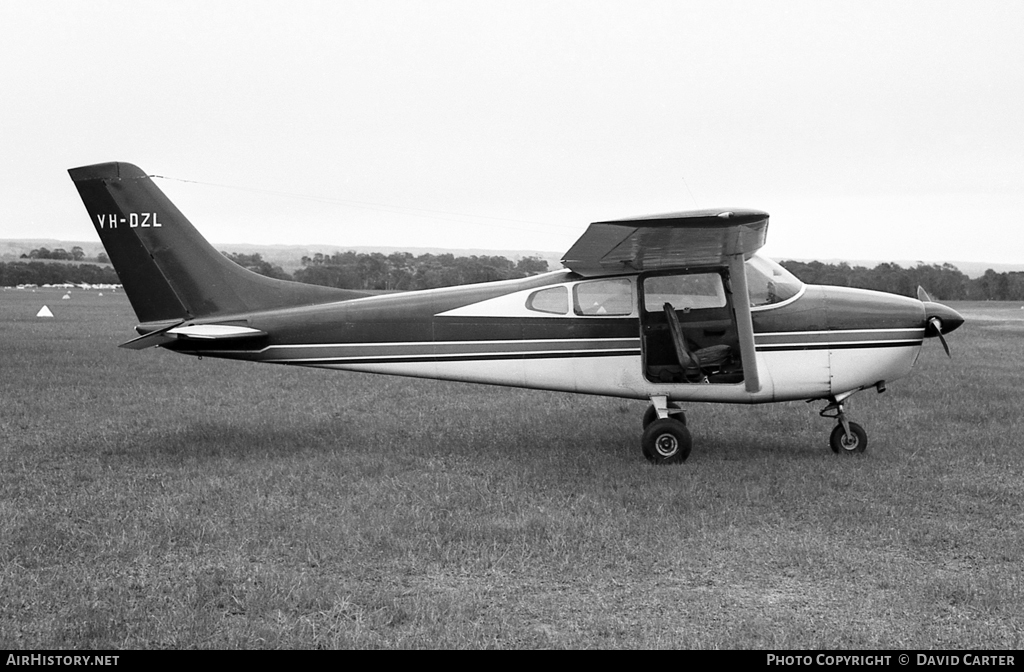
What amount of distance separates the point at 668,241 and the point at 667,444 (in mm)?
2083

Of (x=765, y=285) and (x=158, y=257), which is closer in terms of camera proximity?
(x=765, y=285)

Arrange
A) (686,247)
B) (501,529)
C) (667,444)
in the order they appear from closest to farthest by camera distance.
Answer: (501,529)
(686,247)
(667,444)

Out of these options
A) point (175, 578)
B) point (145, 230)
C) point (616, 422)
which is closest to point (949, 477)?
point (616, 422)

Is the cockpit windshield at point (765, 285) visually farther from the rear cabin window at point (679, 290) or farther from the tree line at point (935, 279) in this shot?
the tree line at point (935, 279)

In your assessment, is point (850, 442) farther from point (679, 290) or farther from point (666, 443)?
point (679, 290)

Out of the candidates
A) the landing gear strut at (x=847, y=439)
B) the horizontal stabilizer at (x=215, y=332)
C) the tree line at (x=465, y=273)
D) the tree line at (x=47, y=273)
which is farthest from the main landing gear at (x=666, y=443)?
the tree line at (x=47, y=273)

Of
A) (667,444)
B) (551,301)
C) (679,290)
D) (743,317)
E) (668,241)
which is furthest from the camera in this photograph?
(551,301)

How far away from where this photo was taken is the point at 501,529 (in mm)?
6254

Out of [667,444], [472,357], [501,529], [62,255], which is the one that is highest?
[62,255]

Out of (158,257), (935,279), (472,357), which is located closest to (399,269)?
(158,257)

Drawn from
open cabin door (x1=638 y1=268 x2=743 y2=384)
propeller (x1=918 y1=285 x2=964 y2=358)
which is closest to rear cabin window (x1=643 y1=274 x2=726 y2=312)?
open cabin door (x1=638 y1=268 x2=743 y2=384)

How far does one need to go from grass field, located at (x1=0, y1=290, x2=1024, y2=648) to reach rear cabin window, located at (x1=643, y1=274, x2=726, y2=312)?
65.7 inches

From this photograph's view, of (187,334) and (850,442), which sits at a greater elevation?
(187,334)

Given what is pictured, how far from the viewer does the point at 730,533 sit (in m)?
6.28
